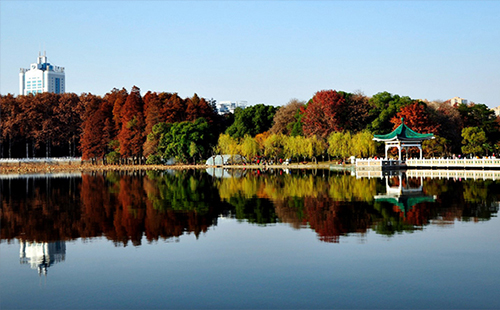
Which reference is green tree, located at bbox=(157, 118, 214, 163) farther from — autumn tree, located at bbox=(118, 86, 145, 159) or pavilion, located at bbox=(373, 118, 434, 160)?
pavilion, located at bbox=(373, 118, 434, 160)

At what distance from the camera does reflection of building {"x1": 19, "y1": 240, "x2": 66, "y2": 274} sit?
1165 cm

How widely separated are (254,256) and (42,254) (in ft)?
16.1

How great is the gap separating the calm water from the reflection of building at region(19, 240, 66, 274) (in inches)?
1.6

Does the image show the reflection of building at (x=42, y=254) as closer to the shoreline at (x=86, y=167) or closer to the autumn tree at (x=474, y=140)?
the shoreline at (x=86, y=167)

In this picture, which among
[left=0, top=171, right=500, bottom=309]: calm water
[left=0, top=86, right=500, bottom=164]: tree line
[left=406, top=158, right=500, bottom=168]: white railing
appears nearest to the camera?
[left=0, top=171, right=500, bottom=309]: calm water

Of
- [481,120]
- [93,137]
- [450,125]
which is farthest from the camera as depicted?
[93,137]

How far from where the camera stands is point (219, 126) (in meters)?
87.2

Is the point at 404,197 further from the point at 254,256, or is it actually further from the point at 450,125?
the point at 450,125

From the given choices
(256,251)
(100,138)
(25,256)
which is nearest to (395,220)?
(256,251)

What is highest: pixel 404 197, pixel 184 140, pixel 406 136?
pixel 184 140

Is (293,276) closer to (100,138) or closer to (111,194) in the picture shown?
(111,194)

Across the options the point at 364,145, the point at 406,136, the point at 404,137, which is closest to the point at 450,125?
the point at 364,145

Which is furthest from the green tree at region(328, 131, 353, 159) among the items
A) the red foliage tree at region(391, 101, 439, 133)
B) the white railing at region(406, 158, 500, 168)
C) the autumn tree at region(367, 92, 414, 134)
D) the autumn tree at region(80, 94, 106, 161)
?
the autumn tree at region(80, 94, 106, 161)

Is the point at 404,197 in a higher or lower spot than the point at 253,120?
lower
